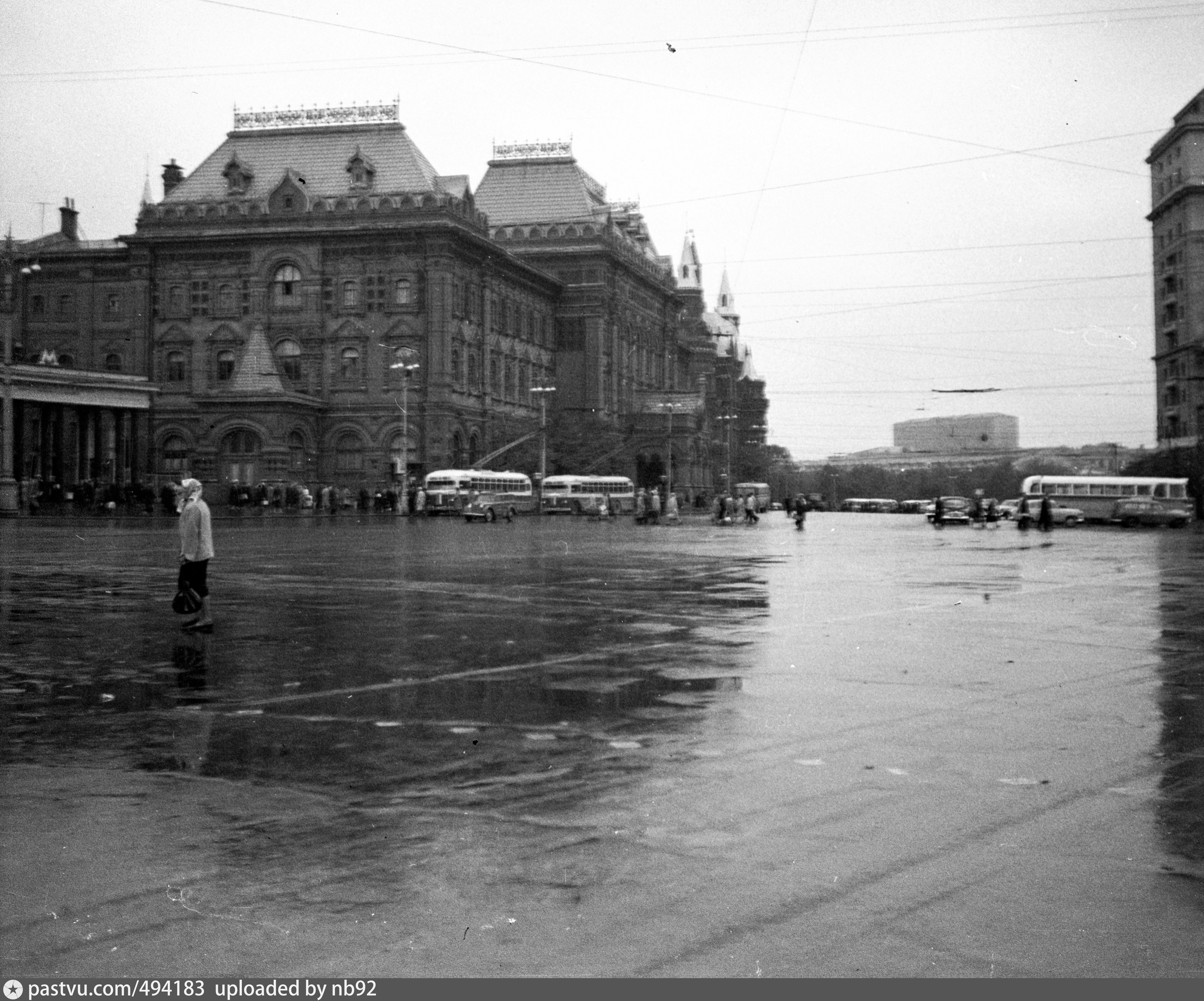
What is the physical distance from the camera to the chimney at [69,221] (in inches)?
3627

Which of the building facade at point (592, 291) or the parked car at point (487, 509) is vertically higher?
the building facade at point (592, 291)

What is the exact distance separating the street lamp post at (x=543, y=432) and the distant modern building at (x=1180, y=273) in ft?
138

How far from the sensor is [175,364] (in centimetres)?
8294

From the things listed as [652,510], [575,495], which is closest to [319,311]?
[575,495]

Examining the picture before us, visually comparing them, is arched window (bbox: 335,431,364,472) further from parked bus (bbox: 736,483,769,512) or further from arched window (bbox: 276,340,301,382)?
parked bus (bbox: 736,483,769,512)

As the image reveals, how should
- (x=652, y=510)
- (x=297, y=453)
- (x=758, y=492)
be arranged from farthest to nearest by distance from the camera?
(x=758, y=492) → (x=297, y=453) → (x=652, y=510)

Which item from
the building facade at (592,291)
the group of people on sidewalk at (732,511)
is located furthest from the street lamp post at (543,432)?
the group of people on sidewalk at (732,511)

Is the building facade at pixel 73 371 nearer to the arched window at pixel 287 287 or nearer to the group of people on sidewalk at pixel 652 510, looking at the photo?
the arched window at pixel 287 287

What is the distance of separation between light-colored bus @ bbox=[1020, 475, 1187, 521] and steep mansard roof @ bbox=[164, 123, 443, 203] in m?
38.9

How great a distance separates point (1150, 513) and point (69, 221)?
227 feet

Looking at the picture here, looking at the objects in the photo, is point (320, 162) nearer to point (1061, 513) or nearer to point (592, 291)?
point (592, 291)

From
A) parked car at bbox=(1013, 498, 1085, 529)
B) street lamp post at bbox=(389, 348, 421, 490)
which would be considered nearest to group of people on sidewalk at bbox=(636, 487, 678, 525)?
street lamp post at bbox=(389, 348, 421, 490)
